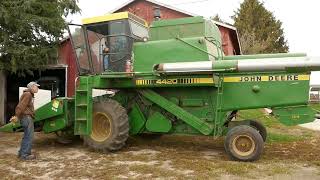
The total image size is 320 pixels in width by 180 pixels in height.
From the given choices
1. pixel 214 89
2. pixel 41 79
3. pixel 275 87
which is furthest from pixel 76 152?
pixel 41 79

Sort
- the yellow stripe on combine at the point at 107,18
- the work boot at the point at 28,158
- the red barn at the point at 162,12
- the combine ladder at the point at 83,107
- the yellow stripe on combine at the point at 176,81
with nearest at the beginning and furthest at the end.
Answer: the work boot at the point at 28,158, the yellow stripe on combine at the point at 176,81, the combine ladder at the point at 83,107, the yellow stripe on combine at the point at 107,18, the red barn at the point at 162,12

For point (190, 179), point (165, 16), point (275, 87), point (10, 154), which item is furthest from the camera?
point (165, 16)

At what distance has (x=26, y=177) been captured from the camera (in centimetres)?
837

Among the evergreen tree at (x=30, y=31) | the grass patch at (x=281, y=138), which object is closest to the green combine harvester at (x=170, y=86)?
the grass patch at (x=281, y=138)

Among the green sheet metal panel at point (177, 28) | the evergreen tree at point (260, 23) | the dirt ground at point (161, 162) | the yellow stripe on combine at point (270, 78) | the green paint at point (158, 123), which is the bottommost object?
the dirt ground at point (161, 162)

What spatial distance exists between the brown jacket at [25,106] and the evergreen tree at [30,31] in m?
5.39

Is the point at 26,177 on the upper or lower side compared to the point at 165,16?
lower

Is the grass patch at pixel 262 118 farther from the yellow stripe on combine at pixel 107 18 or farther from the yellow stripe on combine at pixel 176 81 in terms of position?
the yellow stripe on combine at pixel 107 18

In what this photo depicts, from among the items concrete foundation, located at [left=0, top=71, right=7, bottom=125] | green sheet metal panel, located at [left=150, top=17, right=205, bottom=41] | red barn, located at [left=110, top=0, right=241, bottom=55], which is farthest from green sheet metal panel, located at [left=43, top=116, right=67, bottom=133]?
red barn, located at [left=110, top=0, right=241, bottom=55]

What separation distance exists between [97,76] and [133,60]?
2.98 ft

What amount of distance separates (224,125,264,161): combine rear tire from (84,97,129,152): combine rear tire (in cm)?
245

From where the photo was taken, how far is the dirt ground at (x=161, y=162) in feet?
27.7

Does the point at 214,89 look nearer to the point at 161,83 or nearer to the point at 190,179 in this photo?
the point at 161,83

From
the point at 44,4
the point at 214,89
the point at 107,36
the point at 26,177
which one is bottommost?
the point at 26,177
